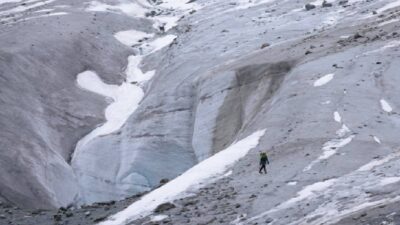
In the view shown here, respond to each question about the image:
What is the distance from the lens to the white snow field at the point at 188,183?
26.5 m

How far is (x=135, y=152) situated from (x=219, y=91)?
19.1 feet

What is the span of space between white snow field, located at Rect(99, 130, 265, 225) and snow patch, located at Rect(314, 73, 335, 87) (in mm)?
4752

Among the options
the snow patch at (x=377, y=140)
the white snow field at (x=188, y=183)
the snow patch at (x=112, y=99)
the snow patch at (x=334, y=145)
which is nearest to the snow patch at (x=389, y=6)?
the snow patch at (x=112, y=99)

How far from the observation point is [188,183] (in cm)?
2806

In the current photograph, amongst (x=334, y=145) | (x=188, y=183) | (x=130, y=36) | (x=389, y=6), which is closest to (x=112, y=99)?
(x=130, y=36)

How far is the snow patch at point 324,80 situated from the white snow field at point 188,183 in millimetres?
4752

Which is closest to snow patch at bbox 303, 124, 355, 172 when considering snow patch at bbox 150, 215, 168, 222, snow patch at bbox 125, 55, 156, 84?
snow patch at bbox 150, 215, 168, 222

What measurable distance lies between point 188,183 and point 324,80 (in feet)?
35.6

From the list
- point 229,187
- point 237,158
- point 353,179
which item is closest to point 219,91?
point 237,158

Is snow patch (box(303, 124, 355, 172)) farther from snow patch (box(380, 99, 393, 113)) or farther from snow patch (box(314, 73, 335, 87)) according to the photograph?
snow patch (box(314, 73, 335, 87))

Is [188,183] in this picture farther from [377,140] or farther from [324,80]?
[324,80]

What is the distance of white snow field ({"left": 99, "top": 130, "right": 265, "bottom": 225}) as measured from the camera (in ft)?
86.8

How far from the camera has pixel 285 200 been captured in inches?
921

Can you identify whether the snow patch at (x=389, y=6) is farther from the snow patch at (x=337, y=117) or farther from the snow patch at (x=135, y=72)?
the snow patch at (x=337, y=117)
